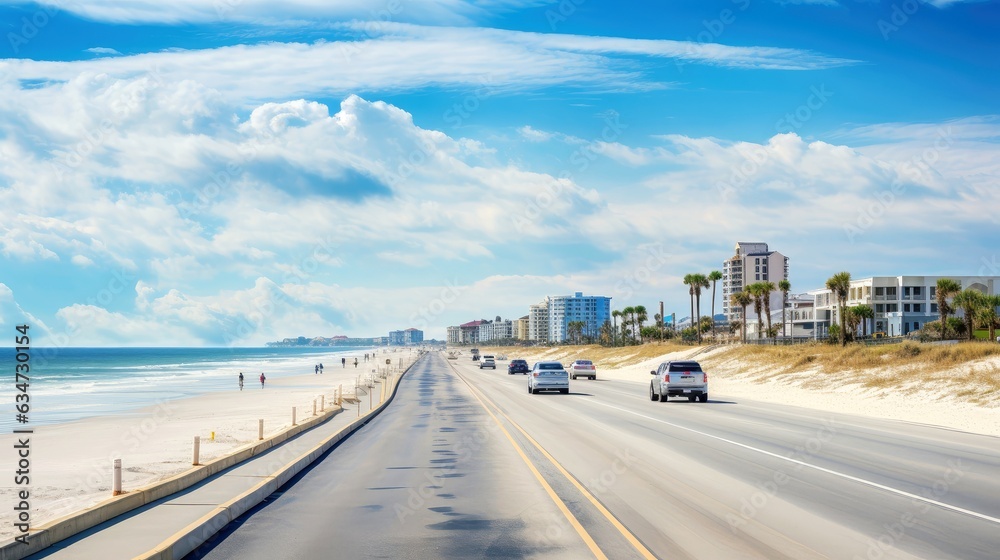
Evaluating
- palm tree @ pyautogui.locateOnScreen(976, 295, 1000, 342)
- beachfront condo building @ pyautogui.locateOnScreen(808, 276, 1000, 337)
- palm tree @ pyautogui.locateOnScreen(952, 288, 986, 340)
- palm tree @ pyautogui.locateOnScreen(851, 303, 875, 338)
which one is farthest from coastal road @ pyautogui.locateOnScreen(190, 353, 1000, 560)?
beachfront condo building @ pyautogui.locateOnScreen(808, 276, 1000, 337)

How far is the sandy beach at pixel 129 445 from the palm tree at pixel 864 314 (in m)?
83.7

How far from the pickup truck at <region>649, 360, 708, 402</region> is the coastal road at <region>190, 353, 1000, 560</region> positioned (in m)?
12.4

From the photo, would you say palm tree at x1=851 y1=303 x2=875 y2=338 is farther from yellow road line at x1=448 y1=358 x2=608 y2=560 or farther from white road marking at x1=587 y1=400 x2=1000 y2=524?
yellow road line at x1=448 y1=358 x2=608 y2=560

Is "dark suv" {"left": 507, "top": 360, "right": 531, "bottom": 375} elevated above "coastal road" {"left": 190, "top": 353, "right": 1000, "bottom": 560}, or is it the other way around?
"coastal road" {"left": 190, "top": 353, "right": 1000, "bottom": 560}

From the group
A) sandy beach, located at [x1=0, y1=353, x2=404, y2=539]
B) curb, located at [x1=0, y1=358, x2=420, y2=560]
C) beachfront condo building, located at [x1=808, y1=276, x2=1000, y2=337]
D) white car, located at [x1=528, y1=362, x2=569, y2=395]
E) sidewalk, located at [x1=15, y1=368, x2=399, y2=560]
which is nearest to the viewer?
curb, located at [x1=0, y1=358, x2=420, y2=560]

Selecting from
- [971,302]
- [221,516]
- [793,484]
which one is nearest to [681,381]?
[793,484]

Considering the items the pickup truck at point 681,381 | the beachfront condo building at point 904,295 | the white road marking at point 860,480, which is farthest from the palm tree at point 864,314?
the white road marking at point 860,480

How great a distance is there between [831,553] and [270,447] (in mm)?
13620

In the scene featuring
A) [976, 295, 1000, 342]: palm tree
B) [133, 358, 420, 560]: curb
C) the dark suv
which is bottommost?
the dark suv

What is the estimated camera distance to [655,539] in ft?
30.8

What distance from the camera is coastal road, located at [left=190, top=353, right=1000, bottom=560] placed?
9.21 m

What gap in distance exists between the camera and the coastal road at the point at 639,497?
9.21m

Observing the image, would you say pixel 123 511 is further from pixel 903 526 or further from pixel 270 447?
pixel 903 526

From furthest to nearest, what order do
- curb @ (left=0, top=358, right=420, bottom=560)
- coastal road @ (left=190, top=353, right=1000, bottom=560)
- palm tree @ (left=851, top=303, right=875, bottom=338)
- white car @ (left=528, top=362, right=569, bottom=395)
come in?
palm tree @ (left=851, top=303, right=875, bottom=338), white car @ (left=528, top=362, right=569, bottom=395), coastal road @ (left=190, top=353, right=1000, bottom=560), curb @ (left=0, top=358, right=420, bottom=560)
